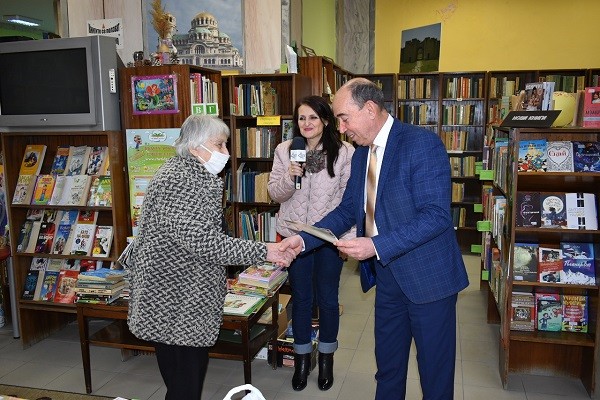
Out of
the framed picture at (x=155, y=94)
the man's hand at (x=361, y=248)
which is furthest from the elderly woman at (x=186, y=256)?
the framed picture at (x=155, y=94)

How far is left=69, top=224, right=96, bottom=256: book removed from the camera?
3.81 metres

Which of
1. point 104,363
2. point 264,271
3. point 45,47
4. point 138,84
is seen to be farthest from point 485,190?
point 45,47

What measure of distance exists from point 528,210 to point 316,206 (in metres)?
1.33

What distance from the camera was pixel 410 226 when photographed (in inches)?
78.2

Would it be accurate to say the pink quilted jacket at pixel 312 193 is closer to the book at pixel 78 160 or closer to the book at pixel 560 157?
the book at pixel 560 157

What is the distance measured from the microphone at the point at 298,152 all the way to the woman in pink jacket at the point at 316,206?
0.05m

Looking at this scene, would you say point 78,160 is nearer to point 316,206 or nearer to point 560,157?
point 316,206

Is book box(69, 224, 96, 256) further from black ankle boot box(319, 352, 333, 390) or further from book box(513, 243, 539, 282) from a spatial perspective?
book box(513, 243, 539, 282)

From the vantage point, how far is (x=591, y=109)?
3100 millimetres

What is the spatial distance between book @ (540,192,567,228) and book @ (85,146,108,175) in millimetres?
3103

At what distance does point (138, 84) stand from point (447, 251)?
2545 millimetres

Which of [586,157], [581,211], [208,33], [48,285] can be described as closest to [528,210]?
[581,211]

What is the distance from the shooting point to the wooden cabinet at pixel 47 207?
12.1 feet

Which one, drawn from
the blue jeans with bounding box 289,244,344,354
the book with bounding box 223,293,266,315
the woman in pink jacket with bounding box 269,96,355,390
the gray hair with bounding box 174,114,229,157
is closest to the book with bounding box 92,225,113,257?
the book with bounding box 223,293,266,315
